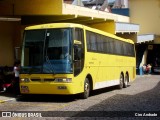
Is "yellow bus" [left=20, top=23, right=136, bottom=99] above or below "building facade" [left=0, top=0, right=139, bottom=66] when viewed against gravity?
below

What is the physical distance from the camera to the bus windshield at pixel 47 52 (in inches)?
614

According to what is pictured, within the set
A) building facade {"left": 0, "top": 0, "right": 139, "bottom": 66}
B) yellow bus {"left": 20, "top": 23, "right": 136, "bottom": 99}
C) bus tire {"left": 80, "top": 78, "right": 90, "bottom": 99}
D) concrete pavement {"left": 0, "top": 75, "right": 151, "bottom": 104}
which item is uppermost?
building facade {"left": 0, "top": 0, "right": 139, "bottom": 66}

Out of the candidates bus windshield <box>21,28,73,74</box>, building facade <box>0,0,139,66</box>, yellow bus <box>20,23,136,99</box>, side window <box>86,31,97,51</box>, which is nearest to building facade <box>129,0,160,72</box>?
building facade <box>0,0,139,66</box>

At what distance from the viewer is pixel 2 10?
23.0 meters

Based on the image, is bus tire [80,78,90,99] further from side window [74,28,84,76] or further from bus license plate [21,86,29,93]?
bus license plate [21,86,29,93]

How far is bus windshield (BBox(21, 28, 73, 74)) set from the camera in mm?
15594

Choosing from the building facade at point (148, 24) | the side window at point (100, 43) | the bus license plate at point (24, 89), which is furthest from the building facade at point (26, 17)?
the building facade at point (148, 24)

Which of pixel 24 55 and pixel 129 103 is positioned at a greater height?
pixel 24 55

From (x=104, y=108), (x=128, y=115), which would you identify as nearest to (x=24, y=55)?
(x=104, y=108)

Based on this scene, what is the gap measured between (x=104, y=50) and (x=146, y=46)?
101ft

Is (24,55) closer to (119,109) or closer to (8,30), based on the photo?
(119,109)

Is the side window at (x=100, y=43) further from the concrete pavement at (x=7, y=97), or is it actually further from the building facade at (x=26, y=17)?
the concrete pavement at (x=7, y=97)

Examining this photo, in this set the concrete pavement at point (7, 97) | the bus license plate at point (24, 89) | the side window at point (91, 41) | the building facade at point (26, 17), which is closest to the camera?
the bus license plate at point (24, 89)

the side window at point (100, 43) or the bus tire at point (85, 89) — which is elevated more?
the side window at point (100, 43)
